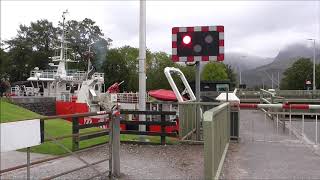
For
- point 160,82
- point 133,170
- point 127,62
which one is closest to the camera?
point 133,170

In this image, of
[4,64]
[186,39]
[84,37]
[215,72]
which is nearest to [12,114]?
[186,39]

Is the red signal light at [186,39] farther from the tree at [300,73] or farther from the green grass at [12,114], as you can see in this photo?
the tree at [300,73]

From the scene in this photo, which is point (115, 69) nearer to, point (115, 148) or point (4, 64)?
point (4, 64)

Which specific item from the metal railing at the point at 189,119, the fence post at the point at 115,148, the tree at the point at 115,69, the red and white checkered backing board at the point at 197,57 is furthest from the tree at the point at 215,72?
the fence post at the point at 115,148

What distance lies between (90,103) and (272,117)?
701 inches

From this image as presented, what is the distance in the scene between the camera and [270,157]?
9.12 meters

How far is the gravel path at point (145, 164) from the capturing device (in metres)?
7.34

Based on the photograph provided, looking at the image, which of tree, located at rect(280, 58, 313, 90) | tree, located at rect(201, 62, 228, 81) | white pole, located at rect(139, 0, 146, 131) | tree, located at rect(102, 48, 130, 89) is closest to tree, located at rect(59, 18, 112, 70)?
tree, located at rect(102, 48, 130, 89)

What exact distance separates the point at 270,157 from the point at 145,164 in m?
2.76

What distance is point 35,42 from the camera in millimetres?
79625

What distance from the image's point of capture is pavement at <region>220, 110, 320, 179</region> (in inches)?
297

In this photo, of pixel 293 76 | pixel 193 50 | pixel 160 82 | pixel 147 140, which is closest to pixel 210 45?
pixel 193 50

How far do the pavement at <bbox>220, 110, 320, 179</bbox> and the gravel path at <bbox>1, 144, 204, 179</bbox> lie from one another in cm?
73

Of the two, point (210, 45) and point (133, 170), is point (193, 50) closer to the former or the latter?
point (210, 45)
